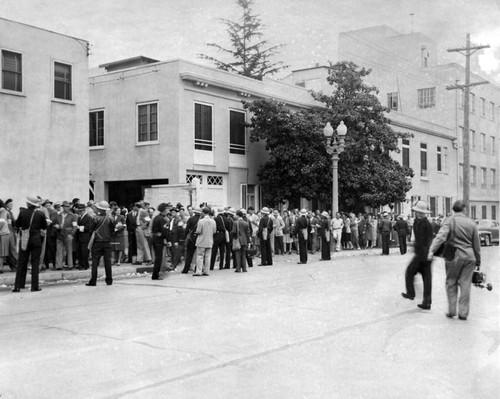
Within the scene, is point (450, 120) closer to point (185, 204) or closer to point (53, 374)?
point (185, 204)

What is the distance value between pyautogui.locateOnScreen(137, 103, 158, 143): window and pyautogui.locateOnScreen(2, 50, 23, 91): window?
659 cm

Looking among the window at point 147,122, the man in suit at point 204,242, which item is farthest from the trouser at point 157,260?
the window at point 147,122

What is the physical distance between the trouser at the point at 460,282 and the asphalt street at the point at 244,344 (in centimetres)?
26

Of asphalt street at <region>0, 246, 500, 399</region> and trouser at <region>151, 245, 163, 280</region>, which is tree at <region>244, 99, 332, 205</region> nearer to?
trouser at <region>151, 245, 163, 280</region>

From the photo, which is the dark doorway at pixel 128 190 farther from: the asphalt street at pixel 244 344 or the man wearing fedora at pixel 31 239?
the asphalt street at pixel 244 344

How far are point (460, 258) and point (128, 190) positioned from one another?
64.6 ft

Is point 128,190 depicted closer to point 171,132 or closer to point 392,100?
point 171,132

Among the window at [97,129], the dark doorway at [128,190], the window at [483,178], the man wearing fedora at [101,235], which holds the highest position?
the window at [97,129]

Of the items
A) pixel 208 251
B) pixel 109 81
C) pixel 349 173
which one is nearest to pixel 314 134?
pixel 349 173

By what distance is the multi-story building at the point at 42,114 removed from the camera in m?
19.4

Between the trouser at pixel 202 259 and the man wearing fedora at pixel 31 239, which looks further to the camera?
the trouser at pixel 202 259

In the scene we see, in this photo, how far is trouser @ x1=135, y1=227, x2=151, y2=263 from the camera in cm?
1709

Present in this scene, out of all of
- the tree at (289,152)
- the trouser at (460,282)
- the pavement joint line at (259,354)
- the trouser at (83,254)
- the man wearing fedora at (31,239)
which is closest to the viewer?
the pavement joint line at (259,354)

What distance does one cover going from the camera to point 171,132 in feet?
81.5
